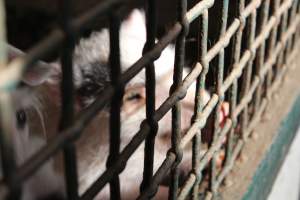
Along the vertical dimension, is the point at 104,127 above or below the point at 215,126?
below

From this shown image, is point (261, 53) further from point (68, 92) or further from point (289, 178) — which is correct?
point (68, 92)

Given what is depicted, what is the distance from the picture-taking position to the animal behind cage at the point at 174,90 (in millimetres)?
494

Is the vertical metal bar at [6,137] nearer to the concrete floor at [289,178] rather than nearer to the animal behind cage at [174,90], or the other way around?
the animal behind cage at [174,90]

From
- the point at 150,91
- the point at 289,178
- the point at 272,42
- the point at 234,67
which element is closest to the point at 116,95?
the point at 150,91

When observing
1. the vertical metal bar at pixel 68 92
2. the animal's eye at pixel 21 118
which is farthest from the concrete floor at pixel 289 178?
the vertical metal bar at pixel 68 92

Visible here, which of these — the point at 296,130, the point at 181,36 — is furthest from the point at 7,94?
the point at 296,130

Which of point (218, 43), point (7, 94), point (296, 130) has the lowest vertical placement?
point (296, 130)

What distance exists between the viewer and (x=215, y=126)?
1.08 m

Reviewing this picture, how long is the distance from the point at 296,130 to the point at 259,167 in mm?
415

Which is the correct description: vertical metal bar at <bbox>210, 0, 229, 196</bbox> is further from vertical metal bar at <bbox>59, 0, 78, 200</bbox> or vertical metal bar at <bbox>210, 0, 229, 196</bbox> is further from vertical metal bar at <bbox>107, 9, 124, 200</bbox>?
vertical metal bar at <bbox>59, 0, 78, 200</bbox>

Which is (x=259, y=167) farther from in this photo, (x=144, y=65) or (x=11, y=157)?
(x=11, y=157)

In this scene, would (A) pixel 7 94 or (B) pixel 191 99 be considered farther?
(B) pixel 191 99

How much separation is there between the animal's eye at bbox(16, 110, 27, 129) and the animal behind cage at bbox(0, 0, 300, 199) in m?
0.26

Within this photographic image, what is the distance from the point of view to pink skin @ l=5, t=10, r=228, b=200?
1.17 metres
